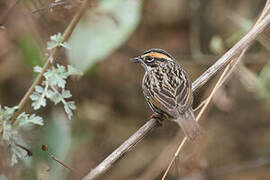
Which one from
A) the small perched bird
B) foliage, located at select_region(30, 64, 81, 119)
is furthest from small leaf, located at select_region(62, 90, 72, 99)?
the small perched bird

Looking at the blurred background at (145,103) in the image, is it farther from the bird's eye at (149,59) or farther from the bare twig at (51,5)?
the bare twig at (51,5)

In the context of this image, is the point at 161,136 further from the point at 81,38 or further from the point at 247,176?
the point at 81,38

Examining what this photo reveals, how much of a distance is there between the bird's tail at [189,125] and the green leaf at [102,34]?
3.69 feet

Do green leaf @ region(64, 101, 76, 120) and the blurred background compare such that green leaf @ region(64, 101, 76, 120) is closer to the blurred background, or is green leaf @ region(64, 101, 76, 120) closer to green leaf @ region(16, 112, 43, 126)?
green leaf @ region(16, 112, 43, 126)

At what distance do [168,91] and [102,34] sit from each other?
1.03 m

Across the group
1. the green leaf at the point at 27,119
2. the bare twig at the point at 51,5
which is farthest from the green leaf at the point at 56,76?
the bare twig at the point at 51,5

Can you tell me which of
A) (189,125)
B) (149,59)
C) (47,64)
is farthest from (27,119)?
(149,59)

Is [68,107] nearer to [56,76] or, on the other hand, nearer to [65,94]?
[65,94]

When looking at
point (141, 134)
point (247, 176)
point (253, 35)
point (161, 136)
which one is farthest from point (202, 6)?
point (141, 134)

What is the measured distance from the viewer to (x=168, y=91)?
4.70 meters

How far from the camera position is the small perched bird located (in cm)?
438

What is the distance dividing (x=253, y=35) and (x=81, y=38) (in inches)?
73.8

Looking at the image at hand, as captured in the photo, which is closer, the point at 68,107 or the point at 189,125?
the point at 68,107

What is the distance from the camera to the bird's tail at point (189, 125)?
4.12 meters
